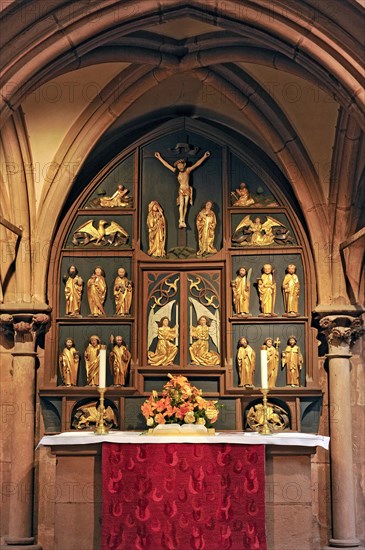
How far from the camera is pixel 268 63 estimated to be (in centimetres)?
1234

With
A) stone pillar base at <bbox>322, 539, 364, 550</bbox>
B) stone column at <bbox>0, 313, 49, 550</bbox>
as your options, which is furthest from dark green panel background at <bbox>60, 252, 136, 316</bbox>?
stone pillar base at <bbox>322, 539, 364, 550</bbox>

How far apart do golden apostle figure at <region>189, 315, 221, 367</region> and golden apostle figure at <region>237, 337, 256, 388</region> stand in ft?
0.98

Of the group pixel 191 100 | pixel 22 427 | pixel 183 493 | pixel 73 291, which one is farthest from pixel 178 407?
pixel 191 100

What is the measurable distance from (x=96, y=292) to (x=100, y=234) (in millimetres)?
819

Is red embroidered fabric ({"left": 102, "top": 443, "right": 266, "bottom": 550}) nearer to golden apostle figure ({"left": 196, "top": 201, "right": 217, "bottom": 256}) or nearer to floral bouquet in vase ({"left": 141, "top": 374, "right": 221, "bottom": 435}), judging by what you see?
floral bouquet in vase ({"left": 141, "top": 374, "right": 221, "bottom": 435})

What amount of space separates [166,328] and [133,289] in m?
0.68

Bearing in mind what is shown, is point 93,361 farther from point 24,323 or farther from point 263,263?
point 263,263

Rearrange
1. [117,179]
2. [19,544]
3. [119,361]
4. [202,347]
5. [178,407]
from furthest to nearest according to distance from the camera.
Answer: [117,179], [202,347], [119,361], [19,544], [178,407]

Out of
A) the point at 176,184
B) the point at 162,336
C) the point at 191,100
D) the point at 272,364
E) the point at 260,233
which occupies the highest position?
the point at 191,100

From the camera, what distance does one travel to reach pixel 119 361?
13477 millimetres

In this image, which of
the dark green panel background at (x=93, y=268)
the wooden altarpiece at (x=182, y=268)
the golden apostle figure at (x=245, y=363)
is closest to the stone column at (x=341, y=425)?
the wooden altarpiece at (x=182, y=268)

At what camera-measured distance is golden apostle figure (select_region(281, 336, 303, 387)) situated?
13.4 meters

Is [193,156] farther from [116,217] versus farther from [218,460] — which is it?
[218,460]

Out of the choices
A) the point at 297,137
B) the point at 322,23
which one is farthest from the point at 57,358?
the point at 322,23
